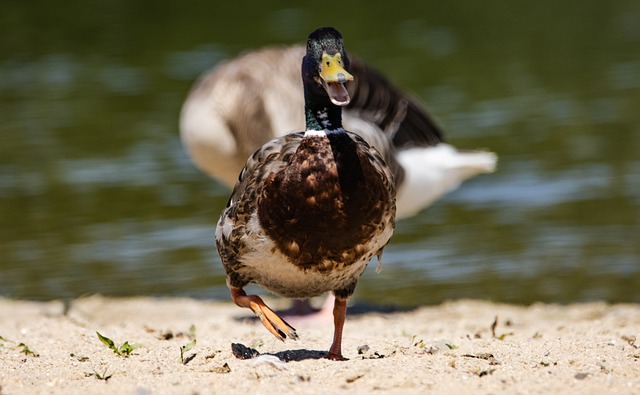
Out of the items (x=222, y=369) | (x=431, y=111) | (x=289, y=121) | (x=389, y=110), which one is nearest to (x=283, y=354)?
(x=222, y=369)

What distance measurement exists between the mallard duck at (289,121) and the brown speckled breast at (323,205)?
11.6 feet

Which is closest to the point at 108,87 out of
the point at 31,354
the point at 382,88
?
the point at 382,88

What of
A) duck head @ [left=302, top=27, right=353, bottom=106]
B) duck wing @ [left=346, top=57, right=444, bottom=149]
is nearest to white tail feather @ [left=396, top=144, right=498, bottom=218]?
duck wing @ [left=346, top=57, right=444, bottom=149]

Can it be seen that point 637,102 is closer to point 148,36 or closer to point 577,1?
point 577,1

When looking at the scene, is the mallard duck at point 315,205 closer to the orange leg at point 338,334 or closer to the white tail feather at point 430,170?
the orange leg at point 338,334

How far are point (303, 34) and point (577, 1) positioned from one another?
705 centimetres

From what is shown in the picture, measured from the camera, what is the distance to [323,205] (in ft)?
17.5

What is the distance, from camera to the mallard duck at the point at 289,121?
945cm

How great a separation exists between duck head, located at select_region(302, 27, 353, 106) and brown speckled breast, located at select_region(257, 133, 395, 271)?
28 centimetres

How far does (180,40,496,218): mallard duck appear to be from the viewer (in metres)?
9.45

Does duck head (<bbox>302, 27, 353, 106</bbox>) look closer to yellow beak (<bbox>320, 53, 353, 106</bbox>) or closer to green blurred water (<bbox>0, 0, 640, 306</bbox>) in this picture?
yellow beak (<bbox>320, 53, 353, 106</bbox>)

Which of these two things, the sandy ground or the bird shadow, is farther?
the bird shadow

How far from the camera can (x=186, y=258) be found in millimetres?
10906

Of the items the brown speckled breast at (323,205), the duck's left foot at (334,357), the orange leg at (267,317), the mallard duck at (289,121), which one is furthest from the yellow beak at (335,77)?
the mallard duck at (289,121)
